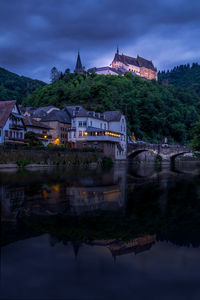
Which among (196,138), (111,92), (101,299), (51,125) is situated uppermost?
(111,92)

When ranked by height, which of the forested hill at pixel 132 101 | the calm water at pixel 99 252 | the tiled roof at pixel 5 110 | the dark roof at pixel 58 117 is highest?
the forested hill at pixel 132 101

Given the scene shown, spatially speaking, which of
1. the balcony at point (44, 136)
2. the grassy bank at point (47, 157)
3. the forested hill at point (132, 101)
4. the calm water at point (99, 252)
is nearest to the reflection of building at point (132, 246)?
the calm water at point (99, 252)

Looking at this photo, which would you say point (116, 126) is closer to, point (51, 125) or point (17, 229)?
point (51, 125)

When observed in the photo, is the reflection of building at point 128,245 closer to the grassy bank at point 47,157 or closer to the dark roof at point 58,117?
the grassy bank at point 47,157

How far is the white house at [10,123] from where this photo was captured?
58.8m

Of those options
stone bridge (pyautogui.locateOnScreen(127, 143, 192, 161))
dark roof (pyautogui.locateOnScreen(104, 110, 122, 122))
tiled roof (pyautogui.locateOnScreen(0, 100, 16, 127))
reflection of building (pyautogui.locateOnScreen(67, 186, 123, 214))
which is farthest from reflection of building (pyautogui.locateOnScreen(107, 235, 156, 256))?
stone bridge (pyautogui.locateOnScreen(127, 143, 192, 161))

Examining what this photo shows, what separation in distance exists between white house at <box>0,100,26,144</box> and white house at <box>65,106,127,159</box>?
21.0 m

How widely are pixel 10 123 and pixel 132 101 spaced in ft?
240

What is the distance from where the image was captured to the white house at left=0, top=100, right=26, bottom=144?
5878cm

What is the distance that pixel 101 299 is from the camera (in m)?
5.97

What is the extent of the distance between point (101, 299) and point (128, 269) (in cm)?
163

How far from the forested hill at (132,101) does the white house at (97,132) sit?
1092cm

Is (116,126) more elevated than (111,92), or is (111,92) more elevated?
(111,92)

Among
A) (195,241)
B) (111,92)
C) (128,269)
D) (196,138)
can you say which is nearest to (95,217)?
(195,241)
